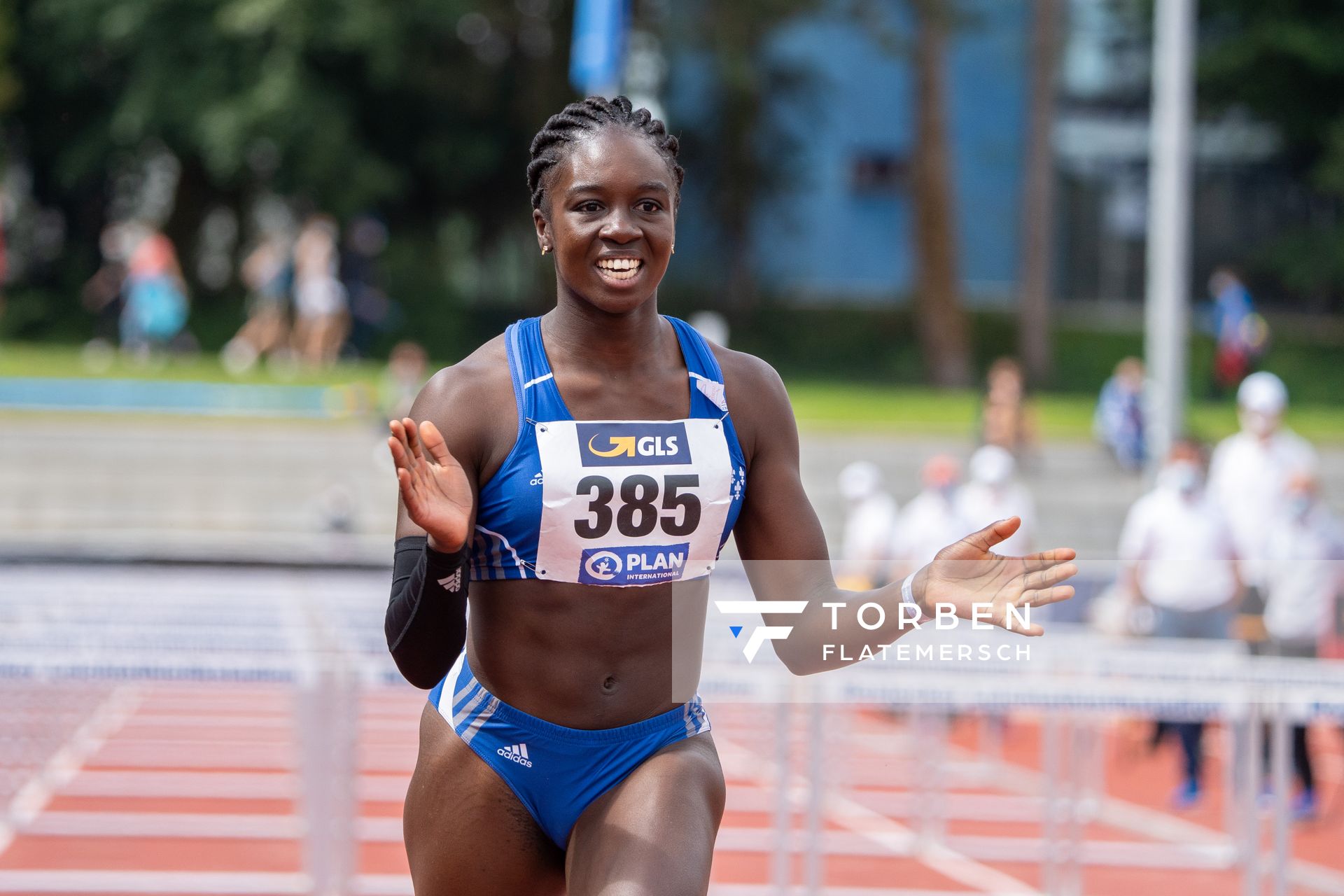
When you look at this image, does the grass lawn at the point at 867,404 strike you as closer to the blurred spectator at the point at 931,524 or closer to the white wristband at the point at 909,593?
the blurred spectator at the point at 931,524

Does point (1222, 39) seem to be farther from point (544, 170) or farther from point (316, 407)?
point (544, 170)

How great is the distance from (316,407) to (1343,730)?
34.7ft

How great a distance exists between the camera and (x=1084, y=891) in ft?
27.1

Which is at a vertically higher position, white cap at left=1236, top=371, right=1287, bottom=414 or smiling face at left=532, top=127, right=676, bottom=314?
smiling face at left=532, top=127, right=676, bottom=314

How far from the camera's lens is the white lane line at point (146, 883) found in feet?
25.5

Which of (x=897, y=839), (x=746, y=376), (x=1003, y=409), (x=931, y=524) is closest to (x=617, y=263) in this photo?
(x=746, y=376)

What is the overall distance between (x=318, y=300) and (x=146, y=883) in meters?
14.0

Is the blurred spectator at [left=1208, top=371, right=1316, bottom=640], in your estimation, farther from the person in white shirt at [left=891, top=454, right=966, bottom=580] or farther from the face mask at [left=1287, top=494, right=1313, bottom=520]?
the person in white shirt at [left=891, top=454, right=966, bottom=580]

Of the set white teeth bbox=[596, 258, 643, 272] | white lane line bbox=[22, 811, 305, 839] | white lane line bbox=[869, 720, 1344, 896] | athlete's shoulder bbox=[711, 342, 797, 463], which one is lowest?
white lane line bbox=[869, 720, 1344, 896]

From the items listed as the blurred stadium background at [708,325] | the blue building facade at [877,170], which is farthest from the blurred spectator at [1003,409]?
the blue building facade at [877,170]

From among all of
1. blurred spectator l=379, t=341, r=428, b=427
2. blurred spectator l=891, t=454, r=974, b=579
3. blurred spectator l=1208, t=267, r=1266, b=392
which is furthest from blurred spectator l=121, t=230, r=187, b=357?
blurred spectator l=1208, t=267, r=1266, b=392

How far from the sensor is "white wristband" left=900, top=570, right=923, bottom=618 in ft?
10.6

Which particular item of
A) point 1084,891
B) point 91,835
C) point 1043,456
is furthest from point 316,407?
point 1084,891

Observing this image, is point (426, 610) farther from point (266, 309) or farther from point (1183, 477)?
point (266, 309)
